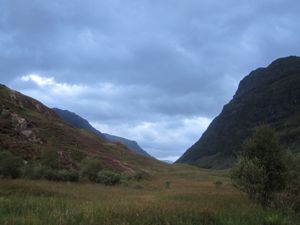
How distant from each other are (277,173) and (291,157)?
1.13 m

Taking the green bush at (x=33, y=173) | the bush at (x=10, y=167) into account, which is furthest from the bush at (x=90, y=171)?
the bush at (x=10, y=167)

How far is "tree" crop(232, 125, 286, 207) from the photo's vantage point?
63.7 ft

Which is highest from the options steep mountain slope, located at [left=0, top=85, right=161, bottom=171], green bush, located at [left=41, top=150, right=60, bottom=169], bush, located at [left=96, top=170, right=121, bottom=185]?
steep mountain slope, located at [left=0, top=85, right=161, bottom=171]

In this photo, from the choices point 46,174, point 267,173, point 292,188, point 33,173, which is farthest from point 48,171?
point 292,188

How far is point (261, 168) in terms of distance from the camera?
1970 cm

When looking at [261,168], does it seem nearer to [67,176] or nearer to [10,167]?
[10,167]

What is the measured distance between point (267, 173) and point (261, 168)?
145cm

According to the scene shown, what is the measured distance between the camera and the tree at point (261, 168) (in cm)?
1941

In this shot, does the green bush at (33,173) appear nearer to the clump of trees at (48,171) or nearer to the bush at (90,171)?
the clump of trees at (48,171)

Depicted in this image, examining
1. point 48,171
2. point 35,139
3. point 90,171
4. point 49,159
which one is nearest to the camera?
point 48,171

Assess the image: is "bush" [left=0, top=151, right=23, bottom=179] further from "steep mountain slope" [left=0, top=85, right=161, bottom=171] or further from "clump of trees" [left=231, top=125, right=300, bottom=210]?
"clump of trees" [left=231, top=125, right=300, bottom=210]

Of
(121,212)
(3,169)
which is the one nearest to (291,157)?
(121,212)

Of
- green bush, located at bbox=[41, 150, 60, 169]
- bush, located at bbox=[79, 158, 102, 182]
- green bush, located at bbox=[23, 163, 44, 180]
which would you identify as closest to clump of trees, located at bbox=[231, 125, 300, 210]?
green bush, located at bbox=[23, 163, 44, 180]

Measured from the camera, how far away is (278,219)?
452 inches
